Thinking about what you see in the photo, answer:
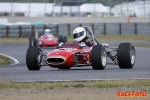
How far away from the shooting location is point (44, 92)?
1119cm

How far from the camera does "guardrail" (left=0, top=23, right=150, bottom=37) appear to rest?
161 feet

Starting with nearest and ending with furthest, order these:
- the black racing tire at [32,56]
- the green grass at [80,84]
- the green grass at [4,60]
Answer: the green grass at [80,84] → the black racing tire at [32,56] → the green grass at [4,60]

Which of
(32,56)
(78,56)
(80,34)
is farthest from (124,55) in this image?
(32,56)

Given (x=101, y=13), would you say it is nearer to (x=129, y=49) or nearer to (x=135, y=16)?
(x=135, y=16)

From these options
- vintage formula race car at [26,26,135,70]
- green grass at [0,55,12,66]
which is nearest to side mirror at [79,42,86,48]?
vintage formula race car at [26,26,135,70]

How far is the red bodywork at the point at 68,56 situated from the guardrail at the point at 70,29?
31.8 metres

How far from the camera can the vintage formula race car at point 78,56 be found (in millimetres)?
16141

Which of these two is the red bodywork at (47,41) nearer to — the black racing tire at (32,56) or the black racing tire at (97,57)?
the black racing tire at (32,56)

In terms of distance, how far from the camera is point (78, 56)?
56.0 ft

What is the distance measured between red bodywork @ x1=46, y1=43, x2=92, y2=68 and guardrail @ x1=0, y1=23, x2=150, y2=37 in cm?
3177

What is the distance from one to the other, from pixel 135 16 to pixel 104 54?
166 feet

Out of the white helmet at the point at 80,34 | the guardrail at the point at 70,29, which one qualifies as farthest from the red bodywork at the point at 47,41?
the white helmet at the point at 80,34

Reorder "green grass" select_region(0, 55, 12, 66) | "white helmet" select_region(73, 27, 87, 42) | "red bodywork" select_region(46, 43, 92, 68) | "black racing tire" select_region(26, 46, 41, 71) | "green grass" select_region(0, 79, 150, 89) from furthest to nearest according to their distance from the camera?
1. "green grass" select_region(0, 55, 12, 66)
2. "white helmet" select_region(73, 27, 87, 42)
3. "black racing tire" select_region(26, 46, 41, 71)
4. "red bodywork" select_region(46, 43, 92, 68)
5. "green grass" select_region(0, 79, 150, 89)

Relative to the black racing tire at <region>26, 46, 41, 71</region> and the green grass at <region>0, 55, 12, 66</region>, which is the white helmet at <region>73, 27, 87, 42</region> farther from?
the green grass at <region>0, 55, 12, 66</region>
